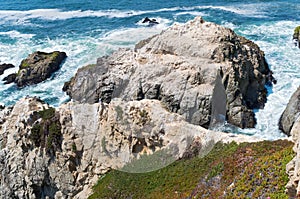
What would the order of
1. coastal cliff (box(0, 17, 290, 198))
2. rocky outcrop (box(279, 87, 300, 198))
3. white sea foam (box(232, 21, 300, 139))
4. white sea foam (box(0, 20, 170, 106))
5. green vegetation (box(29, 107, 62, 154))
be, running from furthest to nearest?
white sea foam (box(0, 20, 170, 106)), white sea foam (box(232, 21, 300, 139)), green vegetation (box(29, 107, 62, 154)), coastal cliff (box(0, 17, 290, 198)), rocky outcrop (box(279, 87, 300, 198))

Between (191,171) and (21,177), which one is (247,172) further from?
(21,177)

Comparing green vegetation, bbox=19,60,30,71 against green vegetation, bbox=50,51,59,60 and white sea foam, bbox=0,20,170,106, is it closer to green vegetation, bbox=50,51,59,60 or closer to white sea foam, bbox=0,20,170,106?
white sea foam, bbox=0,20,170,106

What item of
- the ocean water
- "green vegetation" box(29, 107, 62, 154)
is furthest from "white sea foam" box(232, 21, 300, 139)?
"green vegetation" box(29, 107, 62, 154)

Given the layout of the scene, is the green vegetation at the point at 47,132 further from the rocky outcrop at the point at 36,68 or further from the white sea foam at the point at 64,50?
the rocky outcrop at the point at 36,68

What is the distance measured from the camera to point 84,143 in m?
24.4

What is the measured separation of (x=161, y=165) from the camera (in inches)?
872

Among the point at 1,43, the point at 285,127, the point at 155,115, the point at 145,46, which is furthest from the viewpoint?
the point at 1,43

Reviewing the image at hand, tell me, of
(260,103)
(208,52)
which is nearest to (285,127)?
(260,103)

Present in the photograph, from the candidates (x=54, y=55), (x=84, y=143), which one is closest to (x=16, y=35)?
(x=54, y=55)

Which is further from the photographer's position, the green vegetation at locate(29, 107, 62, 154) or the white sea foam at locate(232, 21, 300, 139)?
the white sea foam at locate(232, 21, 300, 139)

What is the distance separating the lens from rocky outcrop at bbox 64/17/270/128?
95.8ft

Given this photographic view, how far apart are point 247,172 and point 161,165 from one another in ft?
22.1

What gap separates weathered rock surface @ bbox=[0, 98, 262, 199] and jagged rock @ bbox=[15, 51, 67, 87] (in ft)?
62.9


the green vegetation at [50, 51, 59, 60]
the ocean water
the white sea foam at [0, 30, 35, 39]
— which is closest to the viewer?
the ocean water
